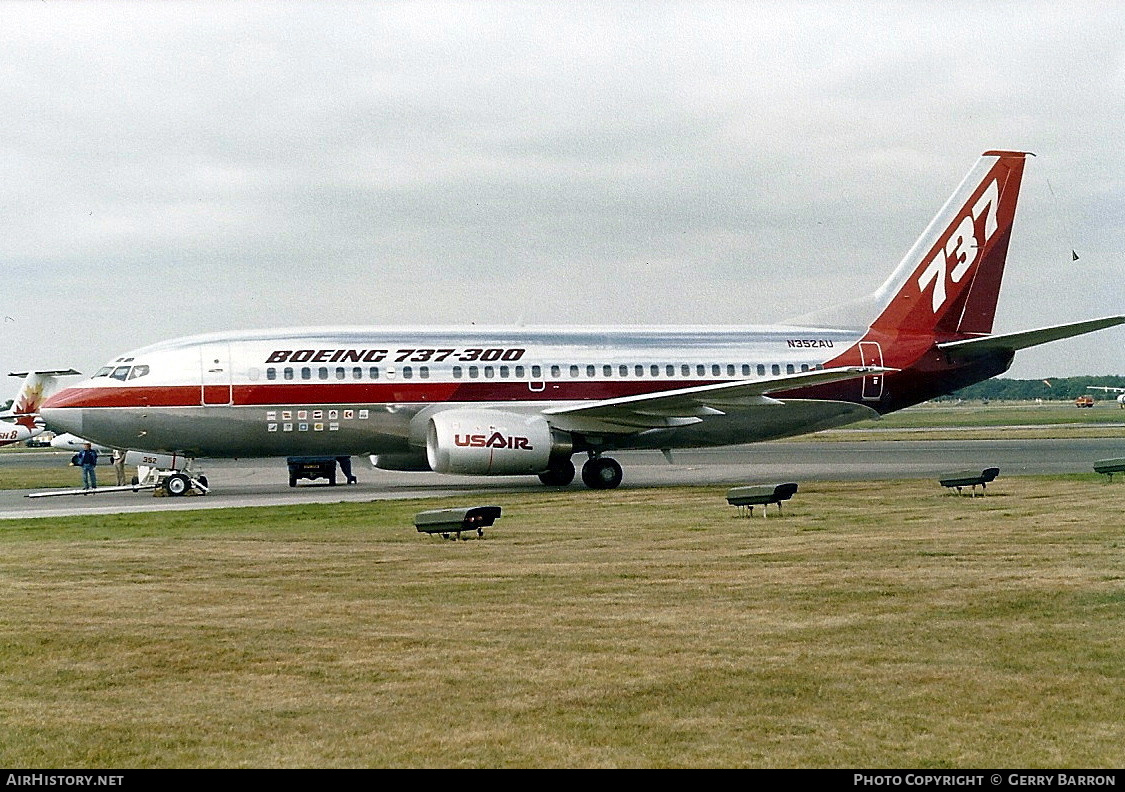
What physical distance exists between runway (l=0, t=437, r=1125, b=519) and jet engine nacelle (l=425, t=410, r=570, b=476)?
0.76 metres

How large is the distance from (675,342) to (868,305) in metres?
5.91

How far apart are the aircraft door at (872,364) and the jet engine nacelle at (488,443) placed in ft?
29.9

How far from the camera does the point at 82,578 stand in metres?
14.7

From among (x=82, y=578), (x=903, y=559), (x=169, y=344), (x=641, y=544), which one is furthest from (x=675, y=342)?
(x=82, y=578)

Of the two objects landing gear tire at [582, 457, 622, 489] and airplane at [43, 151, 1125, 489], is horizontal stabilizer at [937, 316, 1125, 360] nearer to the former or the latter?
airplane at [43, 151, 1125, 489]

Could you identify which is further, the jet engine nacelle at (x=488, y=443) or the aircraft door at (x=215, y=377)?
the aircraft door at (x=215, y=377)

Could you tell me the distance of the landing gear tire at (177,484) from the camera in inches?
1197

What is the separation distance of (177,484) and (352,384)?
523 centimetres

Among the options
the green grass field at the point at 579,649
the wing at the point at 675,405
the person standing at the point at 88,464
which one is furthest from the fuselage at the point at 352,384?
the green grass field at the point at 579,649

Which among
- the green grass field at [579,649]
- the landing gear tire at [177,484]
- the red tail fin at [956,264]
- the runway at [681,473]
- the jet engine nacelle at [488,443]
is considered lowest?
the green grass field at [579,649]

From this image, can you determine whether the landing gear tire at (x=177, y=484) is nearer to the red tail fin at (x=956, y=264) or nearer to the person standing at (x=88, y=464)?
the person standing at (x=88, y=464)

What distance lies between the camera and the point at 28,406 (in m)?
81.0

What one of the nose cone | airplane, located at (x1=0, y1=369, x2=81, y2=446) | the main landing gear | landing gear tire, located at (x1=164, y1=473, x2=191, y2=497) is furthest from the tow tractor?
airplane, located at (x1=0, y1=369, x2=81, y2=446)

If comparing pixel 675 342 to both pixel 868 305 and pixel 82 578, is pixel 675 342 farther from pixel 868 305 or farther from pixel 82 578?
pixel 82 578
